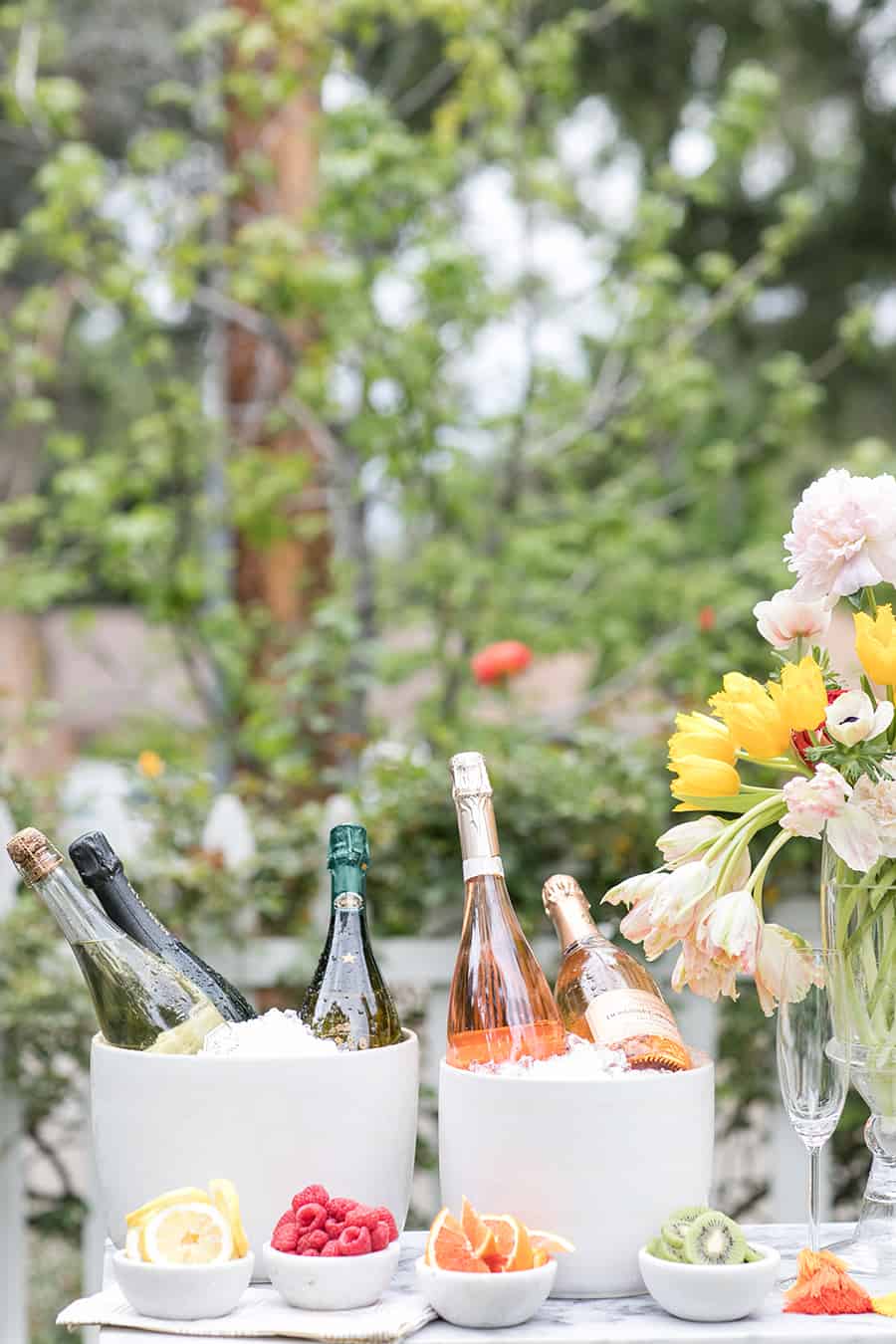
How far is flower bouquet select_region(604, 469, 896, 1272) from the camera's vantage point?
3.21ft

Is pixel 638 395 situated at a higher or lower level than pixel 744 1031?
higher

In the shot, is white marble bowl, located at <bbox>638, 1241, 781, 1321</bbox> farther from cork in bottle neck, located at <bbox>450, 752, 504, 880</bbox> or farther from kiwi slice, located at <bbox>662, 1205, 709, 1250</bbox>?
cork in bottle neck, located at <bbox>450, 752, 504, 880</bbox>

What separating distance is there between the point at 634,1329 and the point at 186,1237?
29cm

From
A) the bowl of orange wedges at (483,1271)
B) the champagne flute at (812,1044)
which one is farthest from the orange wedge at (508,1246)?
the champagne flute at (812,1044)

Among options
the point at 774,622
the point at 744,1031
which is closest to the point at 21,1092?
the point at 744,1031

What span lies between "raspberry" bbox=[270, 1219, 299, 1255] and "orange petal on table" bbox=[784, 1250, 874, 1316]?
32 cm

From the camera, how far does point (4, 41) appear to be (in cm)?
468

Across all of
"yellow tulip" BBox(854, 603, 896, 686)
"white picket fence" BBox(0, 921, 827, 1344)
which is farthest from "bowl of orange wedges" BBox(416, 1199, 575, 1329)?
"white picket fence" BBox(0, 921, 827, 1344)

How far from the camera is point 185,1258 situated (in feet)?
3.04

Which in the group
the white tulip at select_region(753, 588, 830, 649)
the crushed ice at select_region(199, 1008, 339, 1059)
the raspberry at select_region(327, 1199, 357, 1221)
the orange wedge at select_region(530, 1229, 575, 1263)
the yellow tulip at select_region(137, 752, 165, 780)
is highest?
the yellow tulip at select_region(137, 752, 165, 780)

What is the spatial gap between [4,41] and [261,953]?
3.48m

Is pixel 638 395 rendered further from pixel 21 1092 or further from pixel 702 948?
pixel 702 948

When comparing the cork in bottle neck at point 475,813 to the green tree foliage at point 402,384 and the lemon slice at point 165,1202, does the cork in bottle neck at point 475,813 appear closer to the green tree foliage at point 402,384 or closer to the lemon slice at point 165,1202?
the lemon slice at point 165,1202

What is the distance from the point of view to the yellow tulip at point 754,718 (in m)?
1.00
